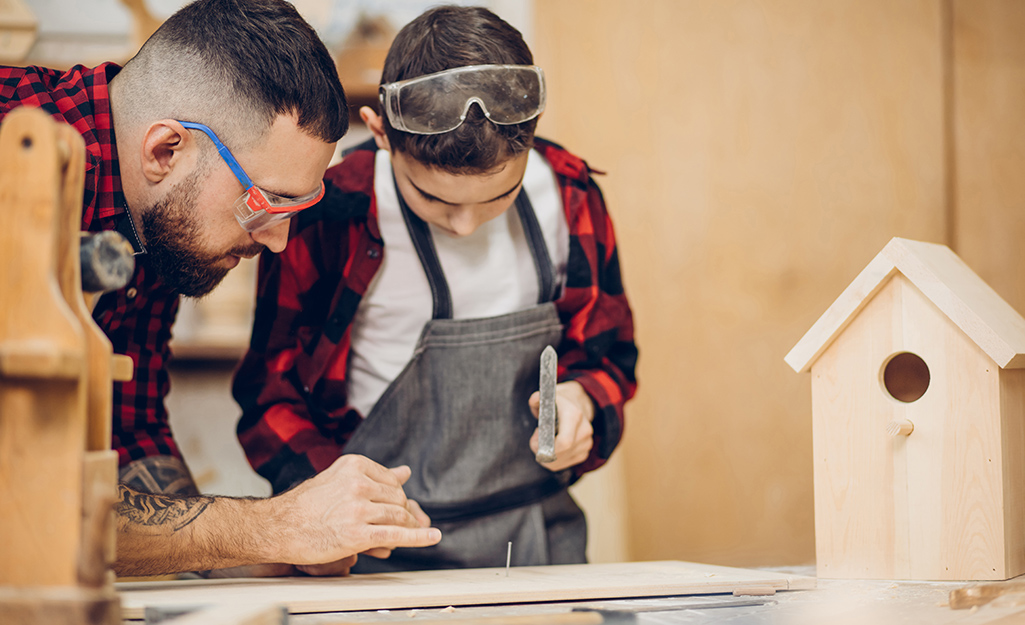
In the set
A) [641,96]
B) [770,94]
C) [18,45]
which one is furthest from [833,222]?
[18,45]

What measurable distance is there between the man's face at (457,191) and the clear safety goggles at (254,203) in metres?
0.21

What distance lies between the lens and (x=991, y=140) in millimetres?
2381

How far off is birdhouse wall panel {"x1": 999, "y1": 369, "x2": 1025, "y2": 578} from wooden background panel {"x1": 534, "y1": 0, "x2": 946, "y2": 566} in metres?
1.14

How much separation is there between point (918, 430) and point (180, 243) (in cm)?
124

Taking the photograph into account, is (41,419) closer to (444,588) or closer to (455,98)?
(444,588)

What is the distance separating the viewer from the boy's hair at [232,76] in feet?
4.41

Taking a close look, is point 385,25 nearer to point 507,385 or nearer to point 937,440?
point 507,385

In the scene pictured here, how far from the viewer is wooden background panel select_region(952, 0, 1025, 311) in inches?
92.4

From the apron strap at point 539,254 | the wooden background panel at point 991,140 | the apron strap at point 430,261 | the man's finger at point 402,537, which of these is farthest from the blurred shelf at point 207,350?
the wooden background panel at point 991,140

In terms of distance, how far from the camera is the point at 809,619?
3.24 feet

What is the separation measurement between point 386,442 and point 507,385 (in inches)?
10.5

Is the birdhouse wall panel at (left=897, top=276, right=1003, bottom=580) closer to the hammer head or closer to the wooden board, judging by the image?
the wooden board

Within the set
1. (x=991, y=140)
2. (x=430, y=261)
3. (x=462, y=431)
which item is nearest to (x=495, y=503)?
(x=462, y=431)

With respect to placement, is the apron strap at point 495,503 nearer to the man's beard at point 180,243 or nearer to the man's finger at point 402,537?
the man's finger at point 402,537
